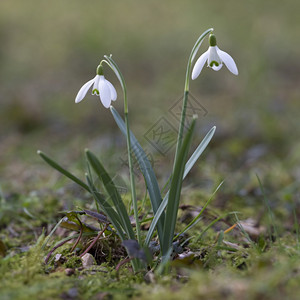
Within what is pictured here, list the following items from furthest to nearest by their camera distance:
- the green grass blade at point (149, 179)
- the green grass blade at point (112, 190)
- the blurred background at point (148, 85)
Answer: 1. the blurred background at point (148, 85)
2. the green grass blade at point (149, 179)
3. the green grass blade at point (112, 190)

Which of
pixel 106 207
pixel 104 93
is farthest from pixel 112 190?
pixel 104 93

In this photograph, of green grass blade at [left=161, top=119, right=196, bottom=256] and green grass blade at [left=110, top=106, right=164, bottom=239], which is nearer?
green grass blade at [left=161, top=119, right=196, bottom=256]

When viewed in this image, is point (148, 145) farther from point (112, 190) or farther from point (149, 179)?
point (112, 190)

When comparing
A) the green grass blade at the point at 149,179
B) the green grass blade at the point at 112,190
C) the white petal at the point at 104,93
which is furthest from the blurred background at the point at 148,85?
the white petal at the point at 104,93

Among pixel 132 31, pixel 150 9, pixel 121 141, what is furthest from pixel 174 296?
pixel 150 9

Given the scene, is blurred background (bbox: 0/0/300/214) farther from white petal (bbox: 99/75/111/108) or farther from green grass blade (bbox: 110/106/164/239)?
white petal (bbox: 99/75/111/108)

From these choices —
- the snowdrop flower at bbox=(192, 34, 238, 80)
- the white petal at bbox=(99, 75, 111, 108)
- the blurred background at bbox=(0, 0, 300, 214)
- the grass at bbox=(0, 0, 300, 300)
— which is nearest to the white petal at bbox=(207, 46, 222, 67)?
the snowdrop flower at bbox=(192, 34, 238, 80)

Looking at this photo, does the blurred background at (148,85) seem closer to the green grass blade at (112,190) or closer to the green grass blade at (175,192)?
the green grass blade at (175,192)

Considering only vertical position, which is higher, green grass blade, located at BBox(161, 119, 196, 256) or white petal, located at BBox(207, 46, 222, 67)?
white petal, located at BBox(207, 46, 222, 67)
